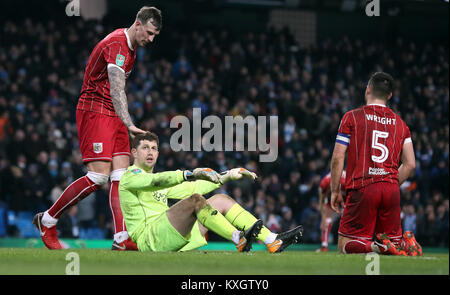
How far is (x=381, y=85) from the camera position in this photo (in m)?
7.01

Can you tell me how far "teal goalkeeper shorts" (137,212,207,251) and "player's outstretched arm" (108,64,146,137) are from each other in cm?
101

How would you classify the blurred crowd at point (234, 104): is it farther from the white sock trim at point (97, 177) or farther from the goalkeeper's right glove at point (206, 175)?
the goalkeeper's right glove at point (206, 175)

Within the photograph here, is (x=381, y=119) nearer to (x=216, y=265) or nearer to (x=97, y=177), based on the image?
(x=216, y=265)

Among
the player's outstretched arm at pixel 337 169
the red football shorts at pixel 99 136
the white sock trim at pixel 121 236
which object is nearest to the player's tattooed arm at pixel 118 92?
the red football shorts at pixel 99 136

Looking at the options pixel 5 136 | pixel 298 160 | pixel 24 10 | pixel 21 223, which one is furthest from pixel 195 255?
pixel 24 10

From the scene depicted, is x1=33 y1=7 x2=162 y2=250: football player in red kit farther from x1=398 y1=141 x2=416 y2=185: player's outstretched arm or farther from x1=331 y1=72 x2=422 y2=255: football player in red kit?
x1=398 y1=141 x2=416 y2=185: player's outstretched arm

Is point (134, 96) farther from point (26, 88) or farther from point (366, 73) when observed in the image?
point (366, 73)

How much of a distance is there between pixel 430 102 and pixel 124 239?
626 inches

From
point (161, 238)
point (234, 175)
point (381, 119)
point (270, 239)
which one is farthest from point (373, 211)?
point (161, 238)

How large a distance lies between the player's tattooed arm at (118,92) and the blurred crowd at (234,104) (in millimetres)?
7660

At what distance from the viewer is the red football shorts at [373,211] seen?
688 cm

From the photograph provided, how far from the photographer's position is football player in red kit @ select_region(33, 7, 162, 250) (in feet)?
23.6

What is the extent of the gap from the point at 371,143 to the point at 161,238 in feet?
7.13

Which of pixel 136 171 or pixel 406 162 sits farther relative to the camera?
pixel 406 162
